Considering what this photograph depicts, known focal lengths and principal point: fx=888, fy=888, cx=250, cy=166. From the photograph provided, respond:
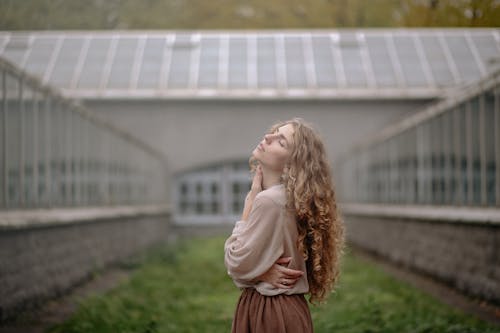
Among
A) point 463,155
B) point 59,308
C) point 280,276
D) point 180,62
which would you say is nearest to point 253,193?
point 280,276

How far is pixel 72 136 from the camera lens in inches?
435

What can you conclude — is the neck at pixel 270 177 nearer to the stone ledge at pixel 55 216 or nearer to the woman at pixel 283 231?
the woman at pixel 283 231

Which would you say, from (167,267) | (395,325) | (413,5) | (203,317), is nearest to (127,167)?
(167,267)

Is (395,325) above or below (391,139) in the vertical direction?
below

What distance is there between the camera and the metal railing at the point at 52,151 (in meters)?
7.87

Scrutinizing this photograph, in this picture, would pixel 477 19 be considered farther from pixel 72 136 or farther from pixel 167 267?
pixel 167 267

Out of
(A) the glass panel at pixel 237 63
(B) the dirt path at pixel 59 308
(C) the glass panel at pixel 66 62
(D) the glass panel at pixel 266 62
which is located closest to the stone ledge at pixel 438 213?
(B) the dirt path at pixel 59 308

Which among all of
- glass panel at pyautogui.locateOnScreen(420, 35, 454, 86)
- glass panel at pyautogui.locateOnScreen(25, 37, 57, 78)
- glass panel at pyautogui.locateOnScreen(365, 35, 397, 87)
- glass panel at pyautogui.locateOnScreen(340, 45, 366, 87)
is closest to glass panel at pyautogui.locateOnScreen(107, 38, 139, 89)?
glass panel at pyautogui.locateOnScreen(25, 37, 57, 78)

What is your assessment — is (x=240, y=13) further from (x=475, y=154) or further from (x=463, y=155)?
(x=475, y=154)

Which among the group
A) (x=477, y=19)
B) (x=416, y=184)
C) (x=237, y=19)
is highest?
(x=237, y=19)

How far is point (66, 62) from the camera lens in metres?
24.0

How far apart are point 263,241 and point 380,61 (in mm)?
21120

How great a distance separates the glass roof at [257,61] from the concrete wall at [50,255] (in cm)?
1005

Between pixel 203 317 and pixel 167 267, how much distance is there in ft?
18.0
